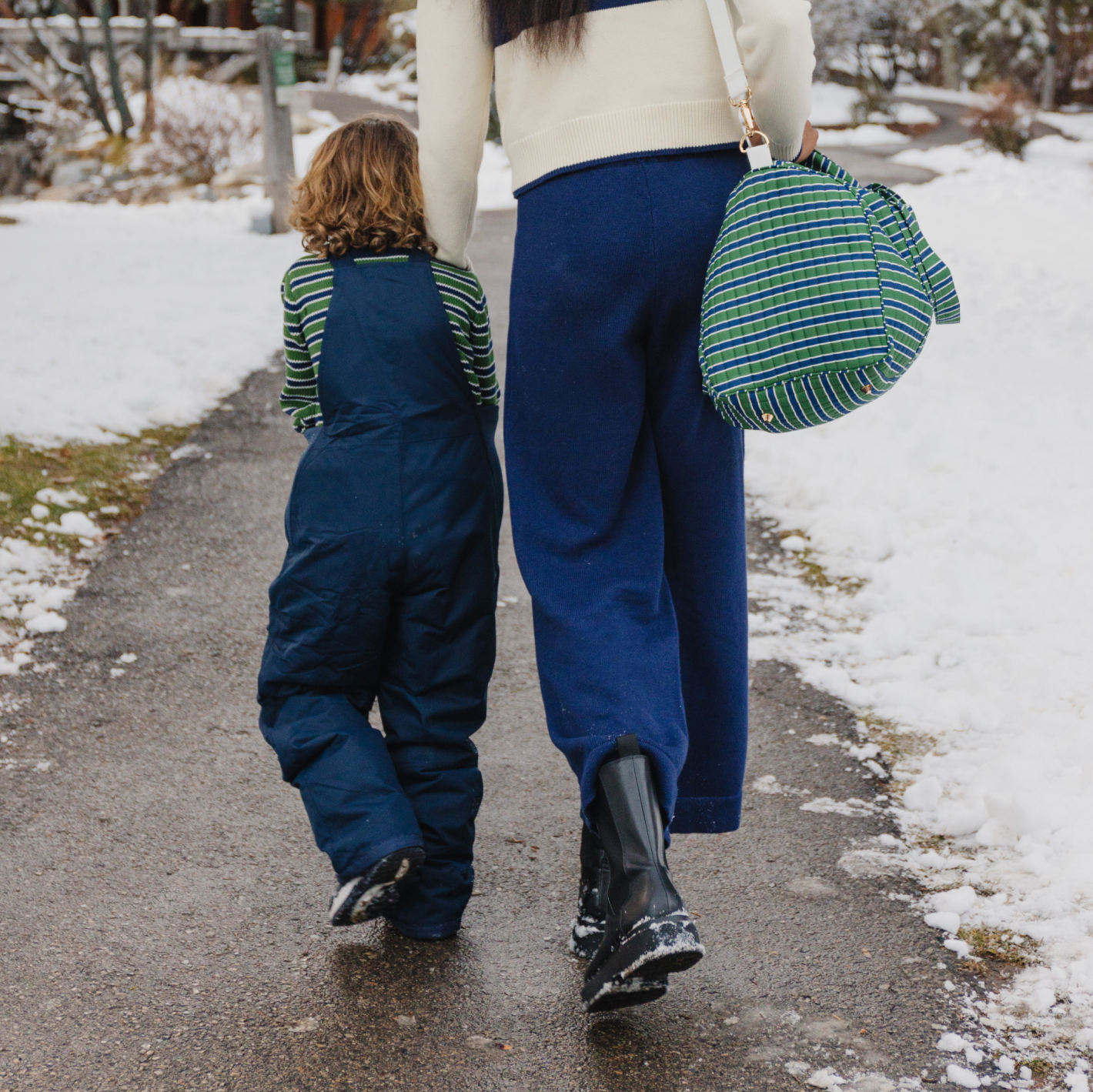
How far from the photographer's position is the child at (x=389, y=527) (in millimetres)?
2344

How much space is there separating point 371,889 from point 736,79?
1.52 meters

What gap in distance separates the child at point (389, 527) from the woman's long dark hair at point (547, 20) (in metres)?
0.45

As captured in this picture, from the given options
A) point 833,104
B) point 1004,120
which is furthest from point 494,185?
point 833,104

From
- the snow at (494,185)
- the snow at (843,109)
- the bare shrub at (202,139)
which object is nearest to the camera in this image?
the snow at (494,185)

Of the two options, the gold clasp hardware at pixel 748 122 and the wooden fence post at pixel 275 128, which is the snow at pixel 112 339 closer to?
the wooden fence post at pixel 275 128

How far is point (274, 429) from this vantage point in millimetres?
6195

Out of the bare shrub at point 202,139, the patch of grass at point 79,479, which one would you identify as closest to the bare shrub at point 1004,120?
the bare shrub at point 202,139

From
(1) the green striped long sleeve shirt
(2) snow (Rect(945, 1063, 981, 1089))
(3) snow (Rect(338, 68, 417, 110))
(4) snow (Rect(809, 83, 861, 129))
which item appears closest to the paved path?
(2) snow (Rect(945, 1063, 981, 1089))

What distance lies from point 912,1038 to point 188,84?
70.4 ft

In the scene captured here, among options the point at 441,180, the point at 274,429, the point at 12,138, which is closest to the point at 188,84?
the point at 12,138

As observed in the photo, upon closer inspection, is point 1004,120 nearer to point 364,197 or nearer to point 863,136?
point 863,136

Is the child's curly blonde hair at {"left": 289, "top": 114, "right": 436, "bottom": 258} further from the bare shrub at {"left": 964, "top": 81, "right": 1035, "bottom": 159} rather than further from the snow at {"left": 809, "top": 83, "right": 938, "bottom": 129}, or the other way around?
the snow at {"left": 809, "top": 83, "right": 938, "bottom": 129}

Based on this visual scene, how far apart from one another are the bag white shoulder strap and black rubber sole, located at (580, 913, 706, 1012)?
121cm

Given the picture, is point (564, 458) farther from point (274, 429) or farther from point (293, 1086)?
point (274, 429)
